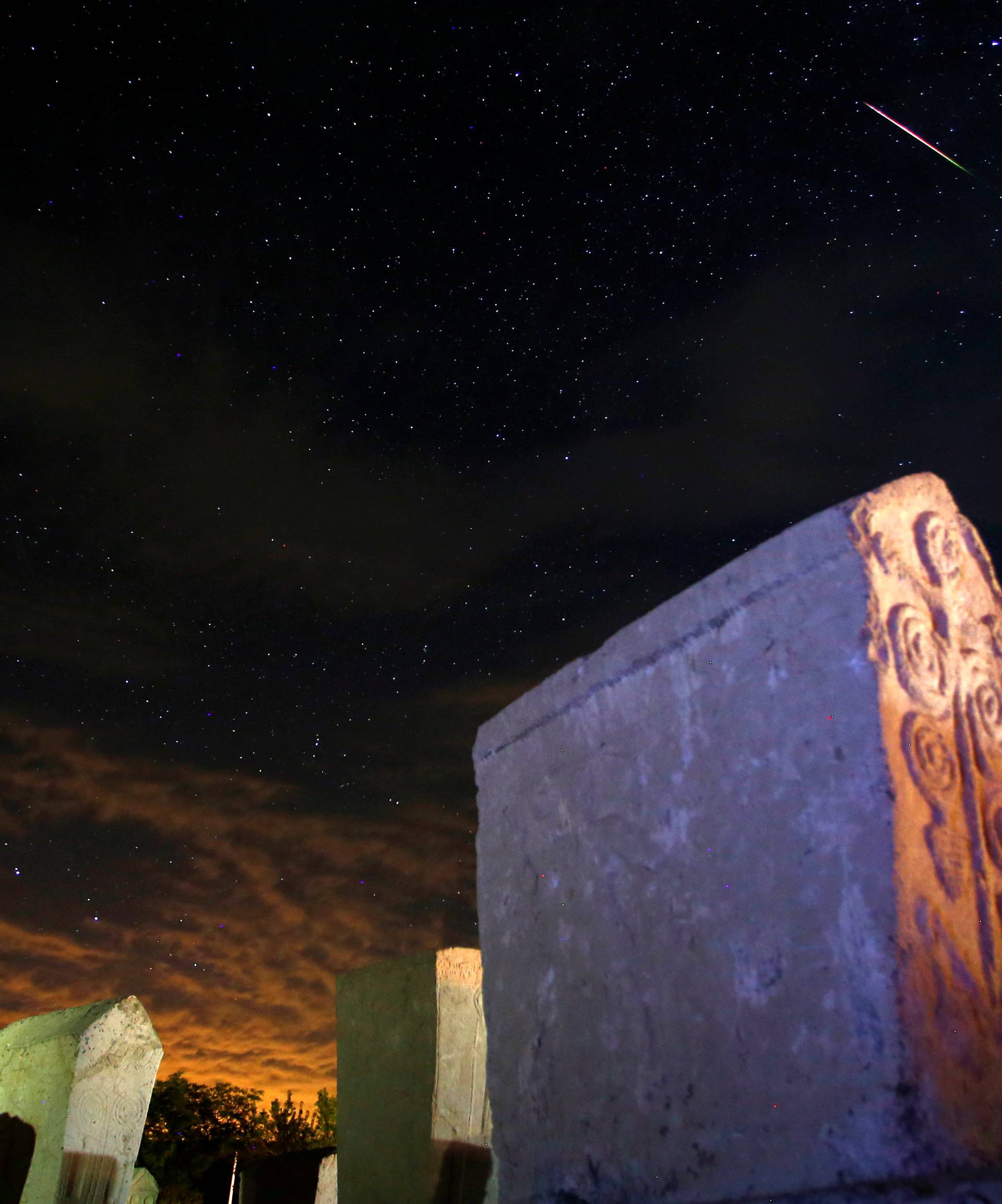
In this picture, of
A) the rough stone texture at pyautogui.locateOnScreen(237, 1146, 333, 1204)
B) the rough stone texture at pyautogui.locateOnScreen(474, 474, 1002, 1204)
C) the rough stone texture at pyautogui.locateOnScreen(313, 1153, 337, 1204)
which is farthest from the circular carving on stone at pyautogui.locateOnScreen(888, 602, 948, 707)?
the rough stone texture at pyautogui.locateOnScreen(237, 1146, 333, 1204)

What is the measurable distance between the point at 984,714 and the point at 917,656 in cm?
22

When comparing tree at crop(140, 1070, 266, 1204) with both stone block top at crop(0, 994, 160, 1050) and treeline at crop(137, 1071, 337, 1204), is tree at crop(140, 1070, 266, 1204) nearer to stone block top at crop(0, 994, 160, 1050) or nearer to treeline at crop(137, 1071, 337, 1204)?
treeline at crop(137, 1071, 337, 1204)

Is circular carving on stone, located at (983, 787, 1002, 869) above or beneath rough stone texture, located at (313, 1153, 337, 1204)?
above

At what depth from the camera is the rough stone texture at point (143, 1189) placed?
8984 mm

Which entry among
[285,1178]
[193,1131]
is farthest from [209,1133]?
[285,1178]

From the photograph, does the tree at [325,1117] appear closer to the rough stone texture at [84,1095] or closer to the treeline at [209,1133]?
the treeline at [209,1133]

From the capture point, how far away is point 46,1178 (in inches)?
199

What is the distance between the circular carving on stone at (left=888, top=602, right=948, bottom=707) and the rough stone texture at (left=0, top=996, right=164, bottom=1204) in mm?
4986

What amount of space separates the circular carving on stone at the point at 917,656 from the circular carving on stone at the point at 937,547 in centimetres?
13

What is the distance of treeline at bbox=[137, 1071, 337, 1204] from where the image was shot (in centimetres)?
1582

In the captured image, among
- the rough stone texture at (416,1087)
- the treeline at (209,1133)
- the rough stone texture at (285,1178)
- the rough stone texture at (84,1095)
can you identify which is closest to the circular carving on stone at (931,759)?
the rough stone texture at (416,1087)

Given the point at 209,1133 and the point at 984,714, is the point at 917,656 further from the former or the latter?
the point at 209,1133

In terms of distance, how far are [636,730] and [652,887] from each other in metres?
0.37

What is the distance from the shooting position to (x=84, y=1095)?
5.16 metres
